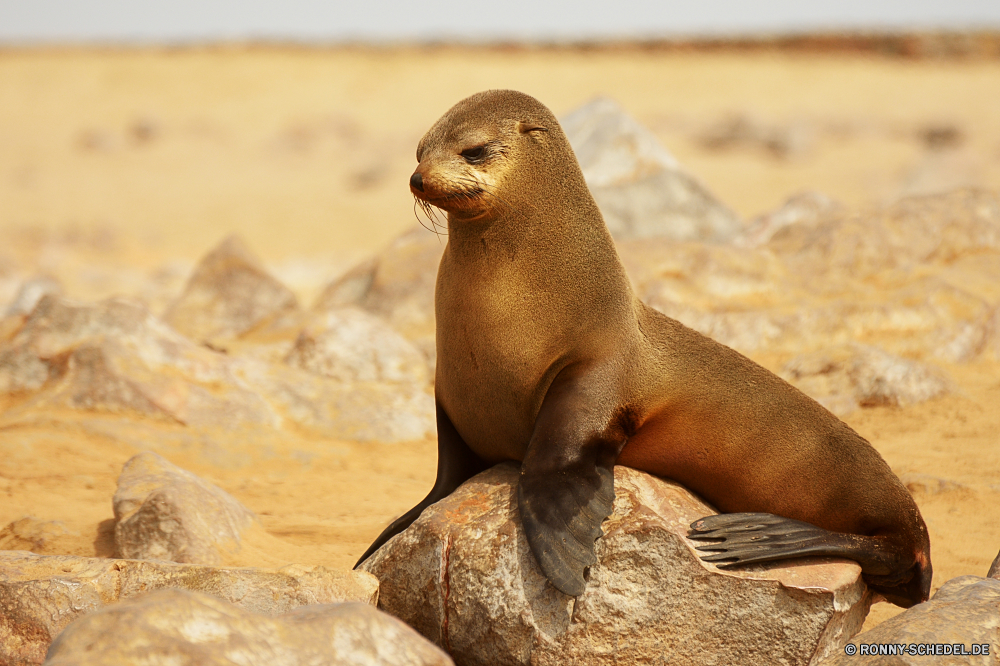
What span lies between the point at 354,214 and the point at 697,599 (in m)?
17.0

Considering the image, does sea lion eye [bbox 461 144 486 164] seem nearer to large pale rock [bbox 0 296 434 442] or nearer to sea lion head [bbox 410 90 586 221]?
sea lion head [bbox 410 90 586 221]

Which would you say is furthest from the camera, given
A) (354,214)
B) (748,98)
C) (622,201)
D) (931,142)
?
(748,98)

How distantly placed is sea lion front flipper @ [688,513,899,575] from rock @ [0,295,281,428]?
11.8ft

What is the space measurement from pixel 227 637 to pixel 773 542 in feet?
6.46

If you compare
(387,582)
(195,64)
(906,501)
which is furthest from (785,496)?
(195,64)

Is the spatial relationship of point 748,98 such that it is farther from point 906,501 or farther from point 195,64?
point 906,501

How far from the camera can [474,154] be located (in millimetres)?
3664

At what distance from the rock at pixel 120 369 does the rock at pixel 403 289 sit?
170 cm

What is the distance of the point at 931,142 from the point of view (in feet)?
76.4

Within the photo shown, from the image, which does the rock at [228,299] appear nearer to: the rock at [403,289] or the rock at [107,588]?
the rock at [403,289]

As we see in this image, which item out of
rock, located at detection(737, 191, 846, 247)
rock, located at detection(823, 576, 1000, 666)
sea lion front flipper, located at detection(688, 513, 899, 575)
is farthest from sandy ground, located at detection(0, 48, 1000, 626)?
rock, located at detection(737, 191, 846, 247)

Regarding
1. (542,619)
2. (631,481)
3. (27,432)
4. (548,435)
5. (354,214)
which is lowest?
(354,214)

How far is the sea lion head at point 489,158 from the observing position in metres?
3.56

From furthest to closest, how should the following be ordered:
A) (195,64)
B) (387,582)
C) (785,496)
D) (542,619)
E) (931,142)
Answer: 1. (195,64)
2. (931,142)
3. (785,496)
4. (387,582)
5. (542,619)
